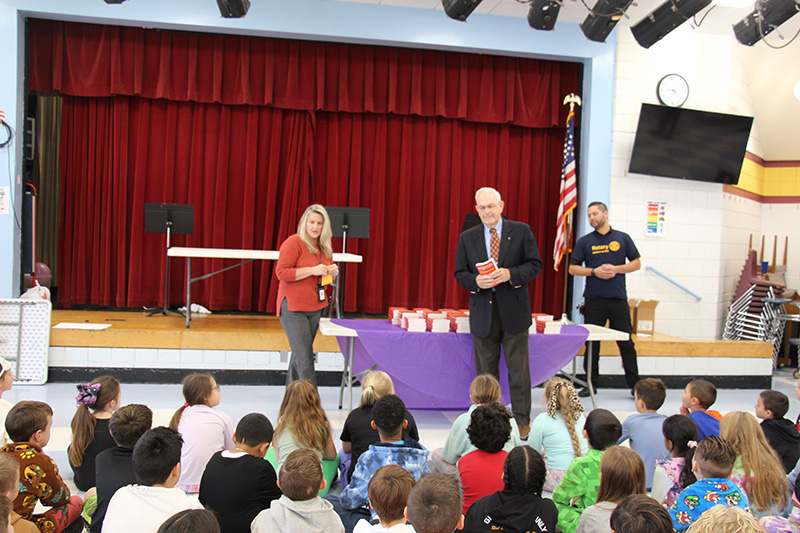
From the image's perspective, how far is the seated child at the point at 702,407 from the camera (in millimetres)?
2980

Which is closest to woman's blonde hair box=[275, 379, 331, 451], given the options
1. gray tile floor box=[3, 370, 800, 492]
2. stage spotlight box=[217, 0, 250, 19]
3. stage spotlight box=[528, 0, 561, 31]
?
gray tile floor box=[3, 370, 800, 492]

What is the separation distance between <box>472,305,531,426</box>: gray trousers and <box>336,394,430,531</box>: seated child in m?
1.67

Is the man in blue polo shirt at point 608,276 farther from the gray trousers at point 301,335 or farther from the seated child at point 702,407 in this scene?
the gray trousers at point 301,335

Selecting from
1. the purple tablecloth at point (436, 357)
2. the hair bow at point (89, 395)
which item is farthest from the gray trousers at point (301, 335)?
the hair bow at point (89, 395)

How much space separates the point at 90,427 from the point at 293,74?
5037 millimetres

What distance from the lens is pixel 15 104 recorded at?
19.5 ft

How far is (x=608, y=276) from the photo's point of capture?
17.3 ft

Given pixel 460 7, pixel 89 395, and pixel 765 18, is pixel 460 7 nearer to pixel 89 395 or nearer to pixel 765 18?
pixel 765 18

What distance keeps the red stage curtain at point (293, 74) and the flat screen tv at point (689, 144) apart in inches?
41.2

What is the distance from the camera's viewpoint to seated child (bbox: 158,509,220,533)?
1.48 metres

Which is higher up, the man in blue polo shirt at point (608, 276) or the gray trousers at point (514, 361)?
the man in blue polo shirt at point (608, 276)

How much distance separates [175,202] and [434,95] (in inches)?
123

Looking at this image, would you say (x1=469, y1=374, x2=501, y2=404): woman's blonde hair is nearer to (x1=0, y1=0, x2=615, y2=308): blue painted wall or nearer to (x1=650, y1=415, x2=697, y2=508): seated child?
(x1=650, y1=415, x2=697, y2=508): seated child

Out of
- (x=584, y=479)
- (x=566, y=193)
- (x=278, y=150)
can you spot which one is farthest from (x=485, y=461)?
(x=278, y=150)
